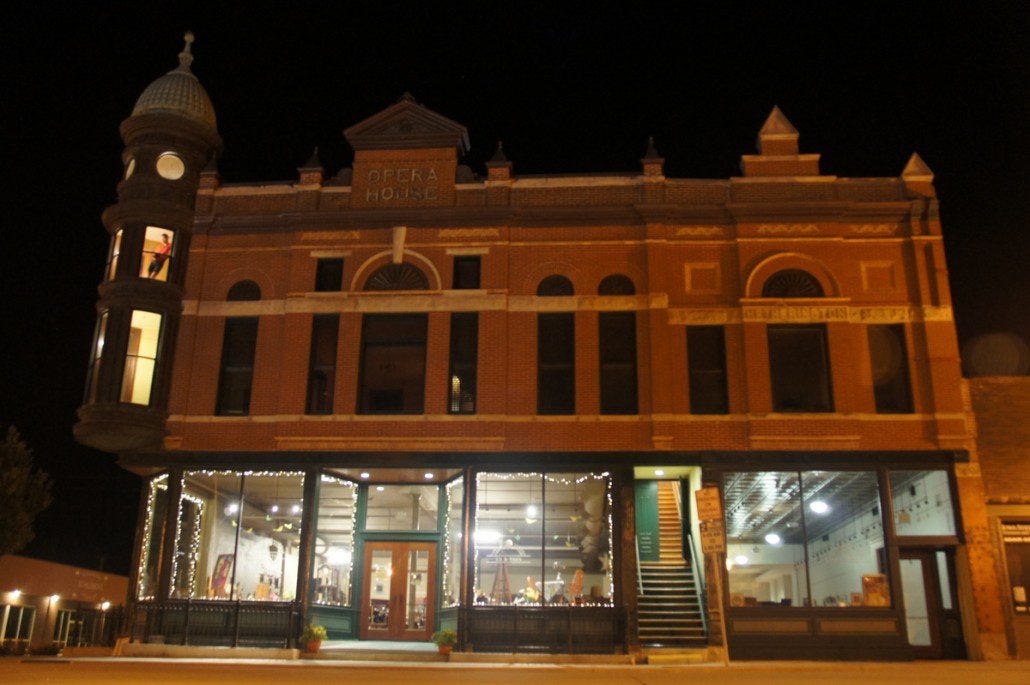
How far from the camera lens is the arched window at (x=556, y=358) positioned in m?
23.9

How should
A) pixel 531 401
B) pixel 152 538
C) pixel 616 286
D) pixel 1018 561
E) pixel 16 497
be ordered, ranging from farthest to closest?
pixel 16 497 → pixel 616 286 → pixel 531 401 → pixel 152 538 → pixel 1018 561

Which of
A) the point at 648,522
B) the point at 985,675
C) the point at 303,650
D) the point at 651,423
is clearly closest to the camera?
the point at 985,675

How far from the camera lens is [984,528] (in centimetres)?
2177

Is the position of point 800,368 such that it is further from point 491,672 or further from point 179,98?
point 179,98

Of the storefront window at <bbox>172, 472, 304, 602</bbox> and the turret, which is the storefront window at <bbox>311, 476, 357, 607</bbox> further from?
the turret

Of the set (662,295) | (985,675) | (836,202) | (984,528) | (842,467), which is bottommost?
(985,675)

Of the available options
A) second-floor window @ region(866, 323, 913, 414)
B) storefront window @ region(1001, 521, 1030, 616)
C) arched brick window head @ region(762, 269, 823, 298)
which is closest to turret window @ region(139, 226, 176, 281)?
arched brick window head @ region(762, 269, 823, 298)

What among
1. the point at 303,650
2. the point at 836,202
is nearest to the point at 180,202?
the point at 303,650

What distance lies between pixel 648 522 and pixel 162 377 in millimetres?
13574

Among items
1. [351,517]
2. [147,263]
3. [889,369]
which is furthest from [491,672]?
[147,263]

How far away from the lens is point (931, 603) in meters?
21.9

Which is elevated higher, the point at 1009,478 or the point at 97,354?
the point at 97,354

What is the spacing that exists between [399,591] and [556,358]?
24.3ft

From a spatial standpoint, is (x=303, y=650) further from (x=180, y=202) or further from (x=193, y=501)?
(x=180, y=202)
